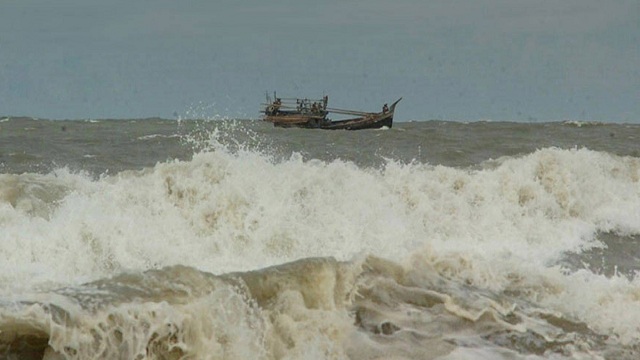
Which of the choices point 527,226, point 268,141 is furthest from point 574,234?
point 268,141

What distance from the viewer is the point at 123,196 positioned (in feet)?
37.1

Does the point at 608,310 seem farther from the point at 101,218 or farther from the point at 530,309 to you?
the point at 101,218

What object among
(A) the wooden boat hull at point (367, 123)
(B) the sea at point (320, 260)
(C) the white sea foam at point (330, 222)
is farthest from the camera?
(A) the wooden boat hull at point (367, 123)

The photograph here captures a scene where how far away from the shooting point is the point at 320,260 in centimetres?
812

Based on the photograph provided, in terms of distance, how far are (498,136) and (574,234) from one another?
14775 mm

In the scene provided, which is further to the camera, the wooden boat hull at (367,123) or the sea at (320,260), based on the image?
the wooden boat hull at (367,123)

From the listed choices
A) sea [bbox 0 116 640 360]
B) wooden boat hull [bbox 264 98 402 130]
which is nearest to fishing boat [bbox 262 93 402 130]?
wooden boat hull [bbox 264 98 402 130]

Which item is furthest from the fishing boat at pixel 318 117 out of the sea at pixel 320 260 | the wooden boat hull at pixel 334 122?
the sea at pixel 320 260

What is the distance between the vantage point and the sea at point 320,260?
6.71 metres

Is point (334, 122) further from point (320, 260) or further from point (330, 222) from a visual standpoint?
point (320, 260)

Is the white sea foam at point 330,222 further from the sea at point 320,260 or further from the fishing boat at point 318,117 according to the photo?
the fishing boat at point 318,117

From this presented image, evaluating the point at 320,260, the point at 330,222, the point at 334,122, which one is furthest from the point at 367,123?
the point at 320,260

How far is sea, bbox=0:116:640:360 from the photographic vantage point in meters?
6.71

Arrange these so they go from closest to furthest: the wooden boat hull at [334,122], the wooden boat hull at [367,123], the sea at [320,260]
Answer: the sea at [320,260] → the wooden boat hull at [367,123] → the wooden boat hull at [334,122]
